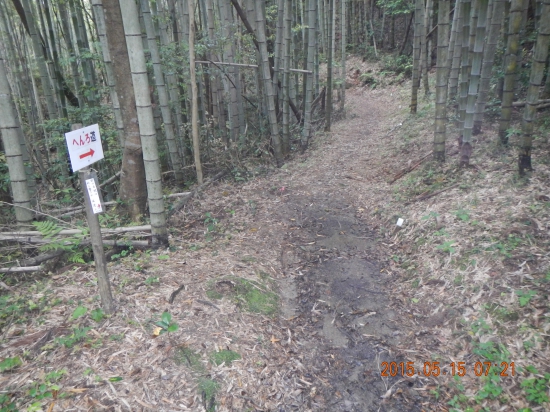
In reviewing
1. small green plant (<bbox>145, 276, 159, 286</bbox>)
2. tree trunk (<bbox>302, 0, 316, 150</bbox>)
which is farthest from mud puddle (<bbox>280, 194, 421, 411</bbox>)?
tree trunk (<bbox>302, 0, 316, 150</bbox>)

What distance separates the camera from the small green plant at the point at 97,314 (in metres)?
2.89

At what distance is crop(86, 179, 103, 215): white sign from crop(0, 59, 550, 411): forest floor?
0.91 metres

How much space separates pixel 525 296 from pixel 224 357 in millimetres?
2494

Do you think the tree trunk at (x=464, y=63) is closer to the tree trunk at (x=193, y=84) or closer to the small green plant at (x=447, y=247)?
the small green plant at (x=447, y=247)

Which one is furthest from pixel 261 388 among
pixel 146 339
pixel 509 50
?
pixel 509 50

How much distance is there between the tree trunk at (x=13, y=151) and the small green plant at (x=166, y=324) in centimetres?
195

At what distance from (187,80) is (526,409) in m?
6.46

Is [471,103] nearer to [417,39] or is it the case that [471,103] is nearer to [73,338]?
[417,39]

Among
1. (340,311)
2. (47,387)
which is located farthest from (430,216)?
(47,387)

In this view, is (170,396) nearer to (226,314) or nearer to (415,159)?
(226,314)

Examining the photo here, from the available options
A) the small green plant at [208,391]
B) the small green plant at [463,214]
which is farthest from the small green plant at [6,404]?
the small green plant at [463,214]

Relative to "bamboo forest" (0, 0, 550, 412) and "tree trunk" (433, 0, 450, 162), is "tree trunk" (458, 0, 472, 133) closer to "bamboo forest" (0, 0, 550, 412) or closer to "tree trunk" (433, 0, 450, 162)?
"bamboo forest" (0, 0, 550, 412)

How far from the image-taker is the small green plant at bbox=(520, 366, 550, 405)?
234 centimetres

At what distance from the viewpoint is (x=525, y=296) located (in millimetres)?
2949
